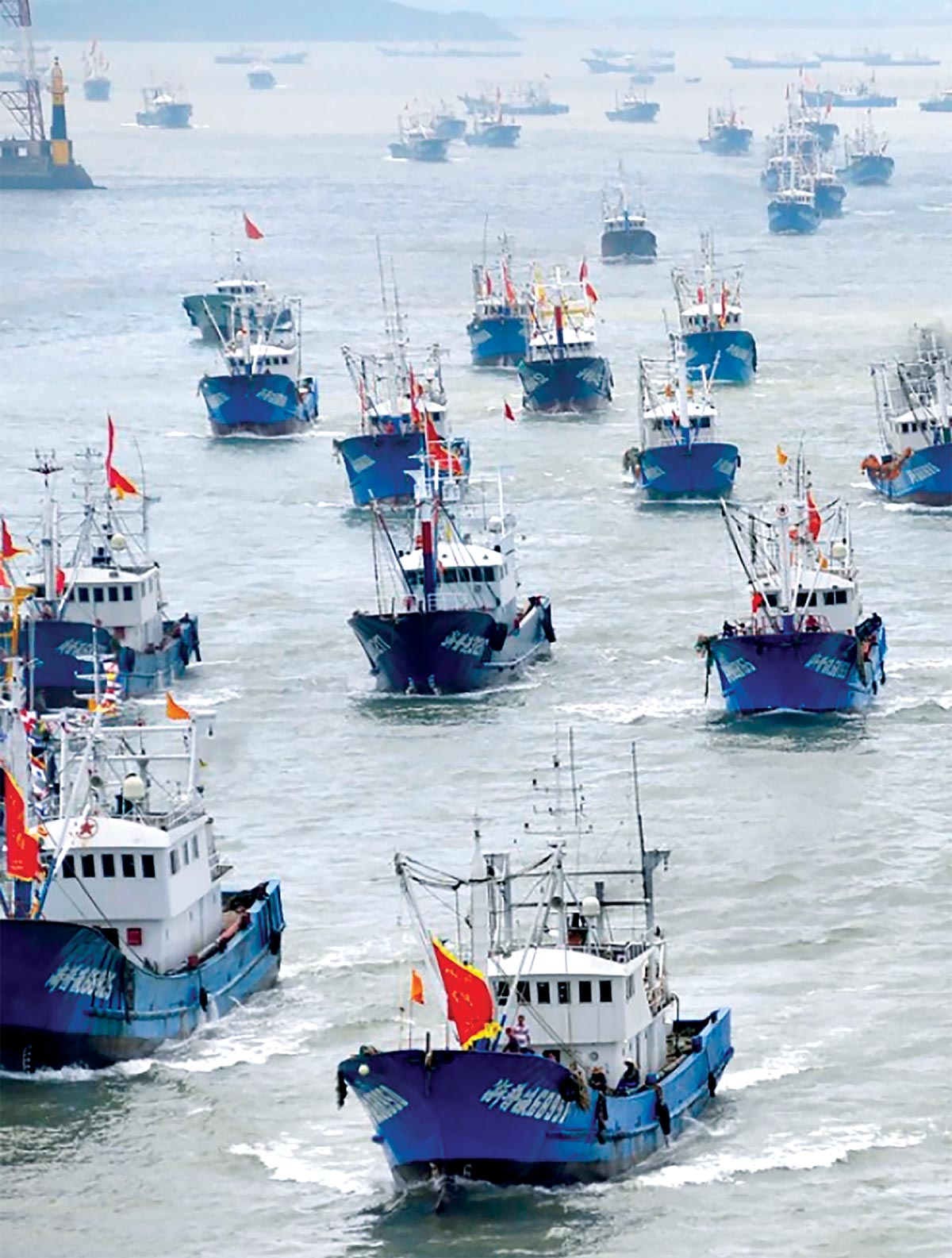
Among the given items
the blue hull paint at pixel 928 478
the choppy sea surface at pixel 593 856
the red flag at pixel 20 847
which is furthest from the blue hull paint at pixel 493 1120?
the blue hull paint at pixel 928 478

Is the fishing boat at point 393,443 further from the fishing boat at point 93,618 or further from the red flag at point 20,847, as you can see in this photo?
the red flag at point 20,847

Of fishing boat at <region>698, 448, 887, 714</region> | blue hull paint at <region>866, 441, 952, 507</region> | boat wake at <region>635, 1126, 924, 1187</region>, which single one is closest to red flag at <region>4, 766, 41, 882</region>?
boat wake at <region>635, 1126, 924, 1187</region>

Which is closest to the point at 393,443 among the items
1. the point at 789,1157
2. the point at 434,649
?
the point at 434,649

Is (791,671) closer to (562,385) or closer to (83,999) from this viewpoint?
(83,999)

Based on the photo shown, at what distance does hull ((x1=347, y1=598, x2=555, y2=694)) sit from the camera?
10731 centimetres

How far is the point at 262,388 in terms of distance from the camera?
169 metres

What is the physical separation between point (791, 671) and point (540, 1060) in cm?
4014

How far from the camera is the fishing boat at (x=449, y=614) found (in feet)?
353

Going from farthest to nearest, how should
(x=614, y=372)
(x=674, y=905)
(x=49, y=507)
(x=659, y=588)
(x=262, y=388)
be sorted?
(x=614, y=372)
(x=262, y=388)
(x=659, y=588)
(x=49, y=507)
(x=674, y=905)

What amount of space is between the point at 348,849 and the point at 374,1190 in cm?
2406

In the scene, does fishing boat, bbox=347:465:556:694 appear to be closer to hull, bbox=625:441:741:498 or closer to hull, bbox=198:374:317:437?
hull, bbox=625:441:741:498

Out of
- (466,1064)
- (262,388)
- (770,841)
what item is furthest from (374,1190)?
(262,388)

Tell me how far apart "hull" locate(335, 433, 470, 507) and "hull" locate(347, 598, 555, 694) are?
3696 cm

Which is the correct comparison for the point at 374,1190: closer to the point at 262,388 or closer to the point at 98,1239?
the point at 98,1239
